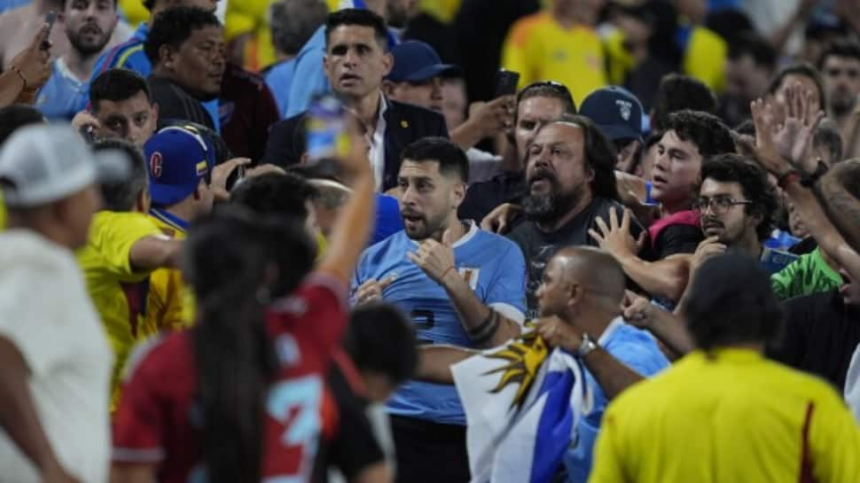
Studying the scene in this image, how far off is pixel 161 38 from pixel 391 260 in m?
2.34

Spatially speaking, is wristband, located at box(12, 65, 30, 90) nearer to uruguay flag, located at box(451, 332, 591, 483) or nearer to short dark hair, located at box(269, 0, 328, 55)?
short dark hair, located at box(269, 0, 328, 55)

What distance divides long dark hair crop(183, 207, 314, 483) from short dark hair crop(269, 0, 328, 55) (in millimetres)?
7310

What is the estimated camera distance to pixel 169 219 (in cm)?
844

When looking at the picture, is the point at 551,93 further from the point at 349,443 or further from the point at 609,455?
the point at 349,443

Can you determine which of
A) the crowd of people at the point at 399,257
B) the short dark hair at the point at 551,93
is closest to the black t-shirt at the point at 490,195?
the crowd of people at the point at 399,257

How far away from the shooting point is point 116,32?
41.7 feet

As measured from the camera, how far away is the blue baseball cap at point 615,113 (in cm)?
1141

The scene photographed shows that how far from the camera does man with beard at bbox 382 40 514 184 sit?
11.6 m

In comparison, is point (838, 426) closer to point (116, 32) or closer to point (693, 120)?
point (693, 120)

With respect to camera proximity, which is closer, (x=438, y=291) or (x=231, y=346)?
(x=231, y=346)

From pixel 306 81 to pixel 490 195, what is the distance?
1466 mm

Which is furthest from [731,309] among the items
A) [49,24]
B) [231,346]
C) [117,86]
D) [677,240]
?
[49,24]

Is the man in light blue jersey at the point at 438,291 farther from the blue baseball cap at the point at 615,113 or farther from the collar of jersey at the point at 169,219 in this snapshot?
the blue baseball cap at the point at 615,113

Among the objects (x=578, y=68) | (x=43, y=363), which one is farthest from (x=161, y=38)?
(x=43, y=363)
